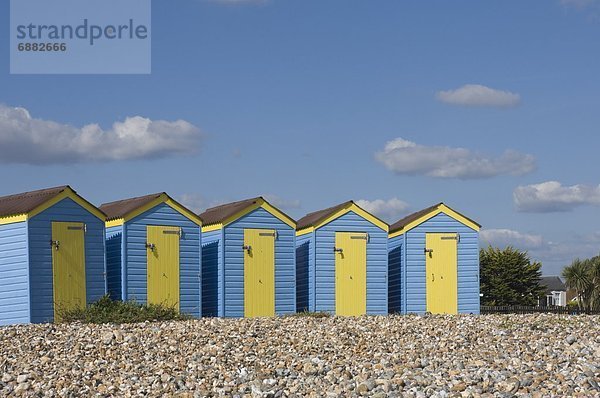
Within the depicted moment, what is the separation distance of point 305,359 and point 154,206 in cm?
937

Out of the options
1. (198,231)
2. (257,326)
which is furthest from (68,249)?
(257,326)

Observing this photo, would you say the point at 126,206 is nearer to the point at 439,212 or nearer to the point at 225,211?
the point at 225,211

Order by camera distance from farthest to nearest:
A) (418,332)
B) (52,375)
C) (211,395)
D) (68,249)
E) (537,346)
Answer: (68,249) → (418,332) → (537,346) → (52,375) → (211,395)

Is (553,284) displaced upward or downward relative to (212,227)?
downward

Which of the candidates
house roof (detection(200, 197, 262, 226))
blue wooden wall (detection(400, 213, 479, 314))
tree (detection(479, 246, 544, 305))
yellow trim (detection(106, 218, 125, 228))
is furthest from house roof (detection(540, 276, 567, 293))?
yellow trim (detection(106, 218, 125, 228))

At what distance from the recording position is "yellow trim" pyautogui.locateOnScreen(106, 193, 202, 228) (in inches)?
765

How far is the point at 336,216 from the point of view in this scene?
72.3 feet

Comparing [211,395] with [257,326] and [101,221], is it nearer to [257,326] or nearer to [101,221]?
[257,326]

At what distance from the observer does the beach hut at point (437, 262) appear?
23047mm

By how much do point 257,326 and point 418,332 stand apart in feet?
7.95

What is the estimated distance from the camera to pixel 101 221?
19.0 metres

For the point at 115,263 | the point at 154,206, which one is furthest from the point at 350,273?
the point at 115,263

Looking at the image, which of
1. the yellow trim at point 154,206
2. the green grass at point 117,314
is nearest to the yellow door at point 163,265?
the yellow trim at point 154,206

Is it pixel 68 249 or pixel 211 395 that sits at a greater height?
pixel 68 249
